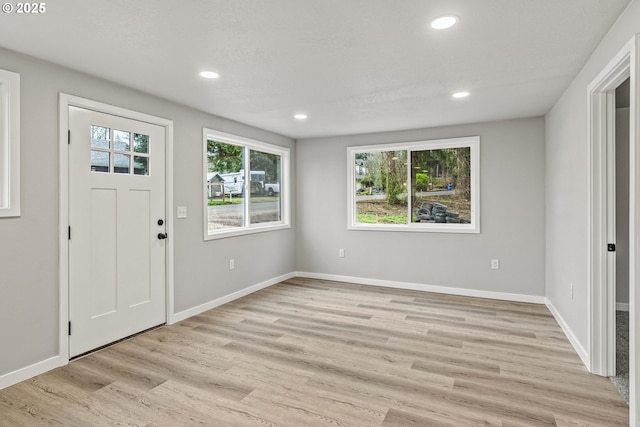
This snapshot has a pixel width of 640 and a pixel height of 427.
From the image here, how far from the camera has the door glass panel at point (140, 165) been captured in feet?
11.6

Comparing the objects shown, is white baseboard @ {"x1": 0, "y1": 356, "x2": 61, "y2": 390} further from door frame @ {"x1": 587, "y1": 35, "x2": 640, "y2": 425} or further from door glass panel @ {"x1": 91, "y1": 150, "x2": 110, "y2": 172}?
door frame @ {"x1": 587, "y1": 35, "x2": 640, "y2": 425}

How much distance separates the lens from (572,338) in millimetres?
3270

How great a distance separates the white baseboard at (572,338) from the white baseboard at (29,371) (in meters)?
4.11

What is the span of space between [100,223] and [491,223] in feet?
14.9

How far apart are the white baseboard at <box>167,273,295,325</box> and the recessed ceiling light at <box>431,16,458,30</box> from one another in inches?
143

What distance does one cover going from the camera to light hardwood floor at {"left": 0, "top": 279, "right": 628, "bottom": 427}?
222 centimetres

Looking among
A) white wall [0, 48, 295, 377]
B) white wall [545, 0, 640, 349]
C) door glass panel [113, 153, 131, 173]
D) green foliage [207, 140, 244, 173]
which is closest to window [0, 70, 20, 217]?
white wall [0, 48, 295, 377]

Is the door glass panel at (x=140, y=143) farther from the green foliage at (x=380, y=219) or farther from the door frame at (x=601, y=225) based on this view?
the door frame at (x=601, y=225)

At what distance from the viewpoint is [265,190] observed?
5633 millimetres

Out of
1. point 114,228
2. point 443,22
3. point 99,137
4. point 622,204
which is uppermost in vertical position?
point 443,22

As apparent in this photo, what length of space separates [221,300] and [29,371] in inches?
82.9

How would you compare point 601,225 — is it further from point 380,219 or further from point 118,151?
point 118,151

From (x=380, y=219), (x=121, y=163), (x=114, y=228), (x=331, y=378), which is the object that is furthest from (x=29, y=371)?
(x=380, y=219)

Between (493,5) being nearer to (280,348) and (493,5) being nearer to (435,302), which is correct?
(280,348)
